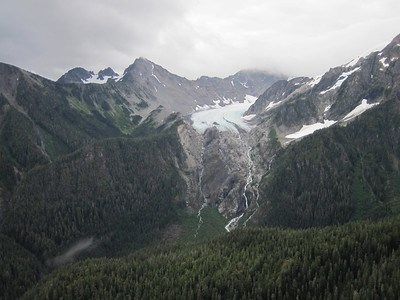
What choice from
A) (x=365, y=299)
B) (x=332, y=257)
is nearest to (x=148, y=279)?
(x=332, y=257)

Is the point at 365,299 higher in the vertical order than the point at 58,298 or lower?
lower

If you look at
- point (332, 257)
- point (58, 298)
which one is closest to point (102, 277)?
point (58, 298)

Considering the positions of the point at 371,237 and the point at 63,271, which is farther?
the point at 63,271

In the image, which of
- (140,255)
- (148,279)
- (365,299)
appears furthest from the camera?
(140,255)

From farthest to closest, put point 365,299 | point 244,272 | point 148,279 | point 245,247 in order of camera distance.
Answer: point 245,247, point 148,279, point 244,272, point 365,299

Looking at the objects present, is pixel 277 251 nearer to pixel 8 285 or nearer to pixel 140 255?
pixel 140 255

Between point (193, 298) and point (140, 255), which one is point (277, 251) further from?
point (140, 255)
